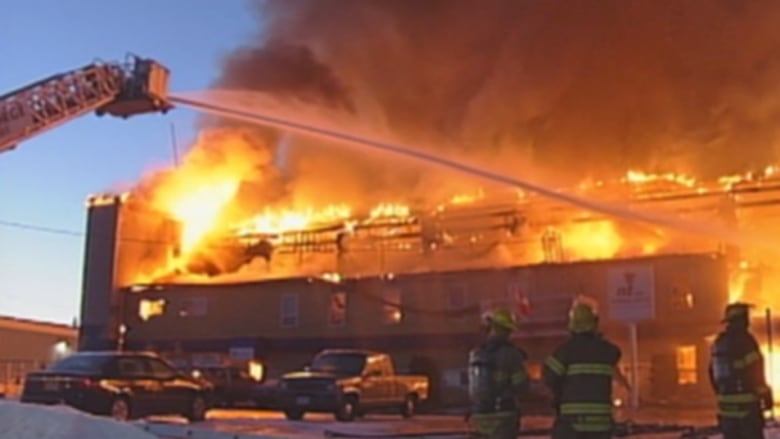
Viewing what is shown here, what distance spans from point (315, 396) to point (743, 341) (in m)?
14.1

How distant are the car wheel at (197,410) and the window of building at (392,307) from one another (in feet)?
55.8

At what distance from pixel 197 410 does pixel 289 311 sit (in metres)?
19.2

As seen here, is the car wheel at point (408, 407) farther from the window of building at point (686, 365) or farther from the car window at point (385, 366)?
the window of building at point (686, 365)

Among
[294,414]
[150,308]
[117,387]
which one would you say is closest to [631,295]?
[294,414]

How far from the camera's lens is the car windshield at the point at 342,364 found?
23562mm

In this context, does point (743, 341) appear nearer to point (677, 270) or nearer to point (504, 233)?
point (677, 270)

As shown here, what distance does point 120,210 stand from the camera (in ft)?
145

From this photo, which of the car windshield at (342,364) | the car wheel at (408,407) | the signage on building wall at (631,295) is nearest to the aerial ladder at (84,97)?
the car windshield at (342,364)

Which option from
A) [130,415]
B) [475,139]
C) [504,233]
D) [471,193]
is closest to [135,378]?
[130,415]

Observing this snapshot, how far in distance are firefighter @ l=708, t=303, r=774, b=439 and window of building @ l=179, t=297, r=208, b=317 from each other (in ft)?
109

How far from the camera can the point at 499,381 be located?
822 cm

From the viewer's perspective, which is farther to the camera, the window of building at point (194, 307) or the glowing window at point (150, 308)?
the glowing window at point (150, 308)

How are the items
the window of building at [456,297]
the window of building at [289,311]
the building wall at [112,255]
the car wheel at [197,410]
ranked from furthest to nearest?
the building wall at [112,255]
the window of building at [289,311]
the window of building at [456,297]
the car wheel at [197,410]

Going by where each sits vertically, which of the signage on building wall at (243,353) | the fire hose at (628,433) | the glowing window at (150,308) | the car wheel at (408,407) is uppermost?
the glowing window at (150,308)
